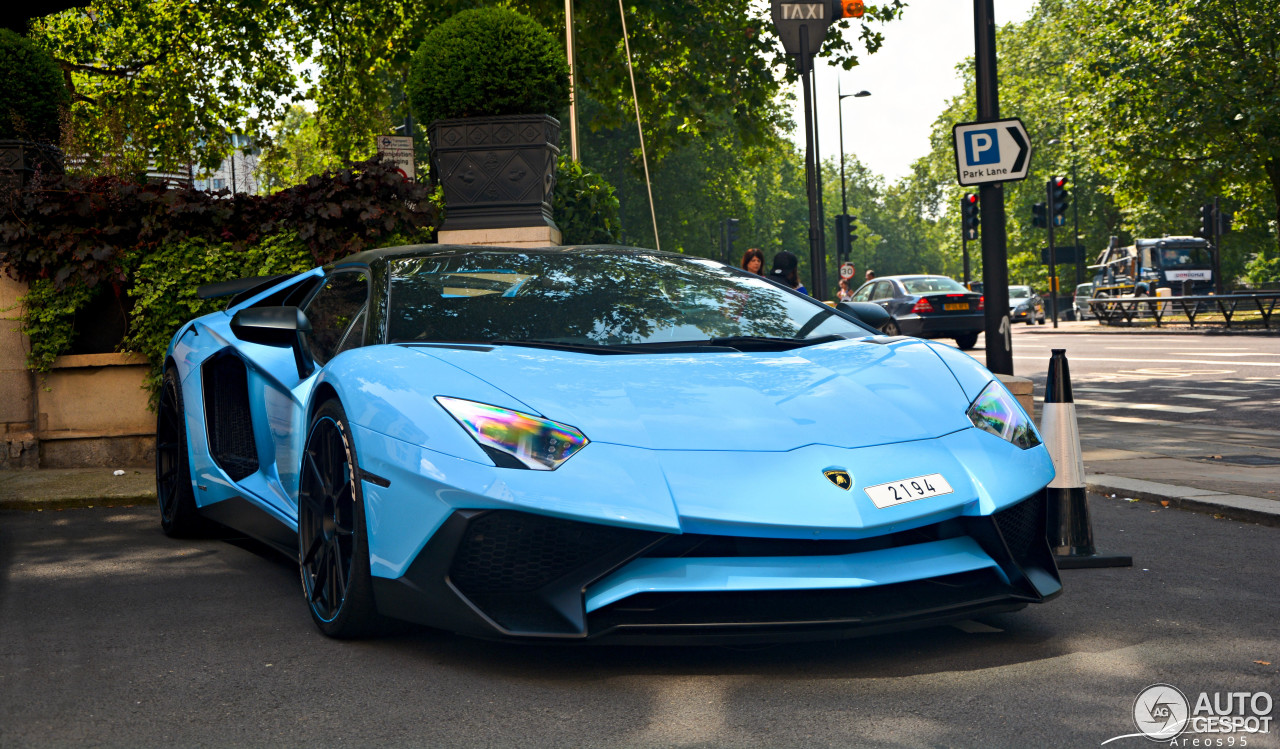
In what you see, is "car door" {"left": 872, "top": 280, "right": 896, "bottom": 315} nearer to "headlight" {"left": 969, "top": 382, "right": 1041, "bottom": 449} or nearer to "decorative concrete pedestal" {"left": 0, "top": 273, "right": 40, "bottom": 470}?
"decorative concrete pedestal" {"left": 0, "top": 273, "right": 40, "bottom": 470}

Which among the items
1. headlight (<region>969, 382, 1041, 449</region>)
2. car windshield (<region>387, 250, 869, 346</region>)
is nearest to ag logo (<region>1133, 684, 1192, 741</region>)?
headlight (<region>969, 382, 1041, 449</region>)

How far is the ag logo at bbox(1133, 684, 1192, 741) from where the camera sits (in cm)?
272

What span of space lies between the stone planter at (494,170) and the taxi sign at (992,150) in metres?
2.87

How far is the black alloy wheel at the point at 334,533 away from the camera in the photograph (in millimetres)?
3443

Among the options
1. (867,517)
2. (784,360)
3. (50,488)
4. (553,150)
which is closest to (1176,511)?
(784,360)

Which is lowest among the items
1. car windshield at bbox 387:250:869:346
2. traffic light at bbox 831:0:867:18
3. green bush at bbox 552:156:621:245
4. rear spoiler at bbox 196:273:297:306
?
car windshield at bbox 387:250:869:346

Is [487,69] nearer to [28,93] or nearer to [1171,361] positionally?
[28,93]

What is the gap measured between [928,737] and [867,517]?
551 mm

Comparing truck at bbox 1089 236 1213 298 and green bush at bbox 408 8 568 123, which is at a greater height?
green bush at bbox 408 8 568 123

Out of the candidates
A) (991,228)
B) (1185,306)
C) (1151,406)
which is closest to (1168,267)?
(1185,306)

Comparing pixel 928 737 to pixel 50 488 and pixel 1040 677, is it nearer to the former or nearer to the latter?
pixel 1040 677

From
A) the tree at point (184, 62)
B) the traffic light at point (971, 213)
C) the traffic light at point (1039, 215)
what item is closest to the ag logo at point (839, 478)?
the tree at point (184, 62)

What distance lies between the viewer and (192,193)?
303 inches

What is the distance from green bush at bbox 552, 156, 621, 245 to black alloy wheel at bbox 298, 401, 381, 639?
19.8 feet
